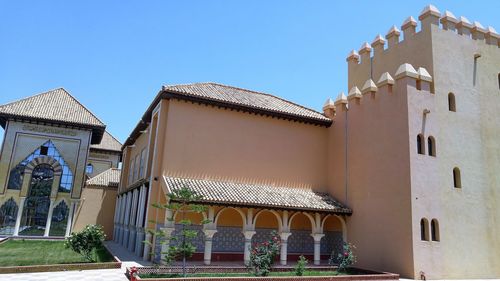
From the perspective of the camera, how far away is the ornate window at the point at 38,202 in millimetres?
27266

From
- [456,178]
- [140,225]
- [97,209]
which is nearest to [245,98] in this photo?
[140,225]

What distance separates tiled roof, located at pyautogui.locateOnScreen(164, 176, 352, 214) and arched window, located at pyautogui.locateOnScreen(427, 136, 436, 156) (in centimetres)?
427

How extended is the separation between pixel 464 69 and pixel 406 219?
7511mm

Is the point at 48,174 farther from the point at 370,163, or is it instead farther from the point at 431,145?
the point at 431,145

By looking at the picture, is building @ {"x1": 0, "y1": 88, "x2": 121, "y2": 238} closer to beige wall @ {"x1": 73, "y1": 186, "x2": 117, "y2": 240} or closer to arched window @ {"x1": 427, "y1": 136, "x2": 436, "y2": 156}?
beige wall @ {"x1": 73, "y1": 186, "x2": 117, "y2": 240}

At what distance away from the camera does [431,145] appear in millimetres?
15430

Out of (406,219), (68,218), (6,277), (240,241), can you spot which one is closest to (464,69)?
(406,219)

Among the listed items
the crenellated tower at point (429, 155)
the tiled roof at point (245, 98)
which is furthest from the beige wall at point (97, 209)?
the crenellated tower at point (429, 155)

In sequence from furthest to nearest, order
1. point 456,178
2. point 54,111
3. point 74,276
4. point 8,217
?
1. point 54,111
2. point 8,217
3. point 456,178
4. point 74,276

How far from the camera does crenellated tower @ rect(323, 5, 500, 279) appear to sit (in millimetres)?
14461

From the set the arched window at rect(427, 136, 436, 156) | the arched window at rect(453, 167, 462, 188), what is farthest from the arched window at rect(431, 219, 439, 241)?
the arched window at rect(427, 136, 436, 156)

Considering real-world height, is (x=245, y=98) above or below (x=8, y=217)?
above

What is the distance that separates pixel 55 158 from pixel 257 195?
64.2 ft

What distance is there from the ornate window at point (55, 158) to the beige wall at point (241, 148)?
16.5m
